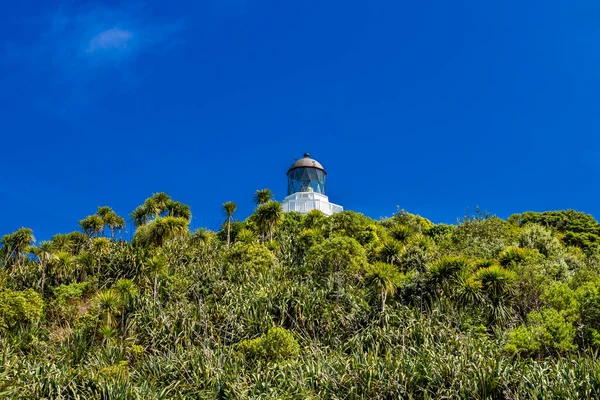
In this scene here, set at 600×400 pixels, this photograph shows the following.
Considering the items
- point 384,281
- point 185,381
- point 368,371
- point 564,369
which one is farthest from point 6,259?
point 564,369

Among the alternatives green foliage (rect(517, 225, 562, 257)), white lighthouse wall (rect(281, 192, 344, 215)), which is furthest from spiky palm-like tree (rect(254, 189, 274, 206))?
green foliage (rect(517, 225, 562, 257))

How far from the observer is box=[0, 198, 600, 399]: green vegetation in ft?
54.6

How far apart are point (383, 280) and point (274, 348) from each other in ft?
18.6

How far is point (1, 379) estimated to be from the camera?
16.7 meters

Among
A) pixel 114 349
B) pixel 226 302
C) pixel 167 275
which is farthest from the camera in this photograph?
pixel 167 275

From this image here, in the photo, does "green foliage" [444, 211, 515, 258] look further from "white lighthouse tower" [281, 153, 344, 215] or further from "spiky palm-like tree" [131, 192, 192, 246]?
"spiky palm-like tree" [131, 192, 192, 246]

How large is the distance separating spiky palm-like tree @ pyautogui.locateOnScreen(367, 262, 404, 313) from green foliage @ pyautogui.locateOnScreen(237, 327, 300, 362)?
4.53 meters

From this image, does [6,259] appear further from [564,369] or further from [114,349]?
[564,369]

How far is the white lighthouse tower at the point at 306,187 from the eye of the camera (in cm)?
4666

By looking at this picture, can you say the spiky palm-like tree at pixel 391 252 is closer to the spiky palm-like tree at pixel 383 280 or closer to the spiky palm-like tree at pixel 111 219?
the spiky palm-like tree at pixel 383 280

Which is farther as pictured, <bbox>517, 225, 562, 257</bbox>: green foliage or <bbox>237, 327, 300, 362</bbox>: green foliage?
<bbox>517, 225, 562, 257</bbox>: green foliage

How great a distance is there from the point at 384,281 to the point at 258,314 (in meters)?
5.67

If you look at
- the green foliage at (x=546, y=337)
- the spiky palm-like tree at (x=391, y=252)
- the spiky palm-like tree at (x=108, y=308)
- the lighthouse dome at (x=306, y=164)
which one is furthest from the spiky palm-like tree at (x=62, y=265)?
the green foliage at (x=546, y=337)

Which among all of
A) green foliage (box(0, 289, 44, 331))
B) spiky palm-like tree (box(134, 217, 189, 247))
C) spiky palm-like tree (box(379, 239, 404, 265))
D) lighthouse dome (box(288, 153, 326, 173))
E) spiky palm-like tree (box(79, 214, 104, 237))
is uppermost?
lighthouse dome (box(288, 153, 326, 173))
